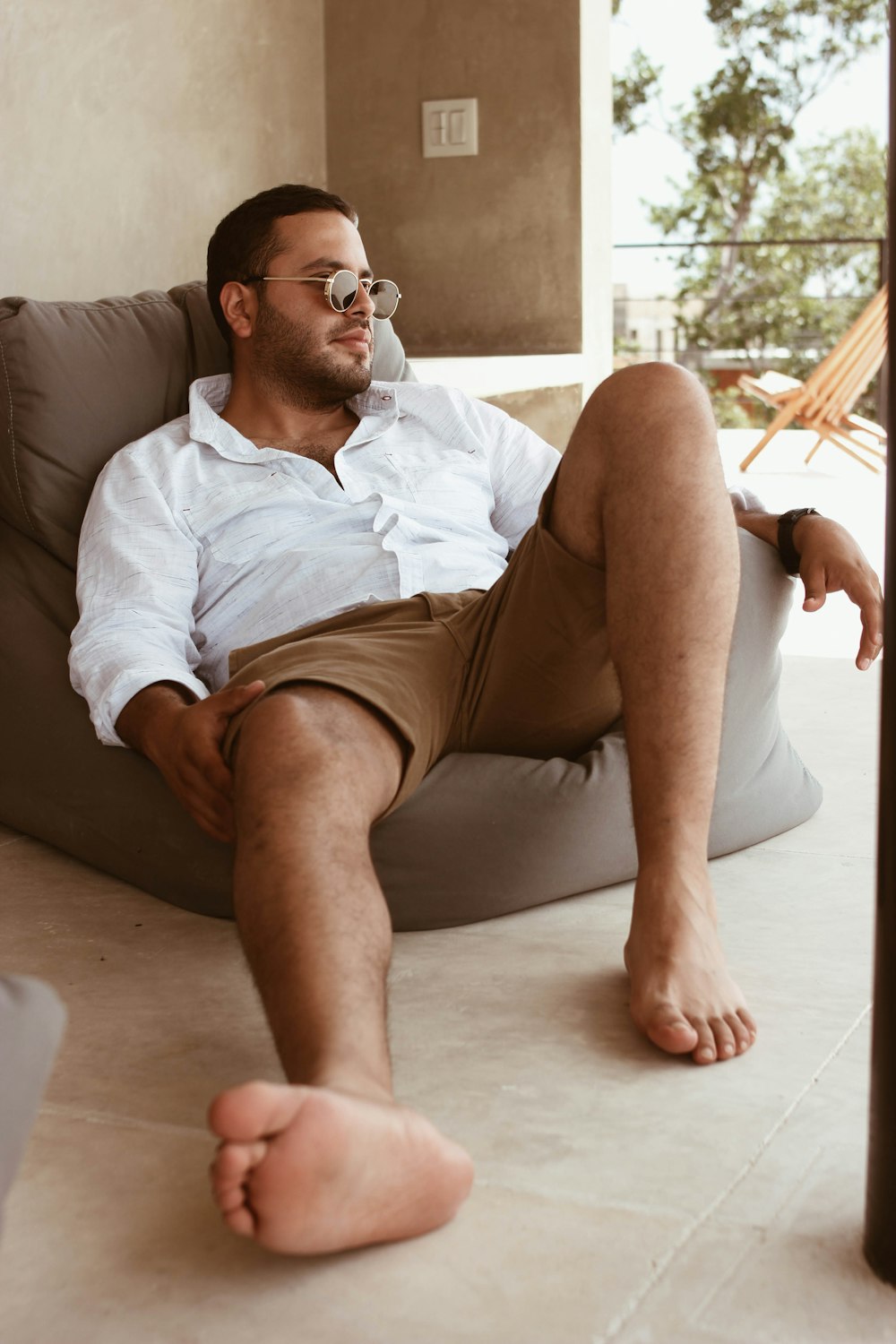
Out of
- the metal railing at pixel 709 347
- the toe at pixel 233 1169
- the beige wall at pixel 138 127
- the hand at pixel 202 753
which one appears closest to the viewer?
the toe at pixel 233 1169

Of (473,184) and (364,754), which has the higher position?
(473,184)

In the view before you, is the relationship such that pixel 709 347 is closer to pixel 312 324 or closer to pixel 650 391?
pixel 312 324

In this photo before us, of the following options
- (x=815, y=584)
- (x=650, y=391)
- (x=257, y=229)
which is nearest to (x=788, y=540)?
(x=815, y=584)

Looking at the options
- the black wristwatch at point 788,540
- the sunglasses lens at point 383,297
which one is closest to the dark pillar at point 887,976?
the black wristwatch at point 788,540

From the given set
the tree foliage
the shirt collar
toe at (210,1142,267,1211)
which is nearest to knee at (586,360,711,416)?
the shirt collar

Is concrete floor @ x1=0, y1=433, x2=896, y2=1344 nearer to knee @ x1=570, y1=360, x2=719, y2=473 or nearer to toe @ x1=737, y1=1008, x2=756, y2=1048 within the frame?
toe @ x1=737, y1=1008, x2=756, y2=1048

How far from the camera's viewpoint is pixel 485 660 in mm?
1896

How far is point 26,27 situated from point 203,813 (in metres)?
1.77

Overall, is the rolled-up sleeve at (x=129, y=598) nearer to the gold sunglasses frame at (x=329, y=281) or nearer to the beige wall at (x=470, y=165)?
the gold sunglasses frame at (x=329, y=281)

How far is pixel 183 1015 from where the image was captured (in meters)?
1.63

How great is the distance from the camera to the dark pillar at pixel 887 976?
104 cm

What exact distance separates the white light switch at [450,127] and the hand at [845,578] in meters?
2.14

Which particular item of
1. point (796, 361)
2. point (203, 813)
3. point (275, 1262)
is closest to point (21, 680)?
point (203, 813)

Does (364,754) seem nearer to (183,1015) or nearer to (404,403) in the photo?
(183,1015)
